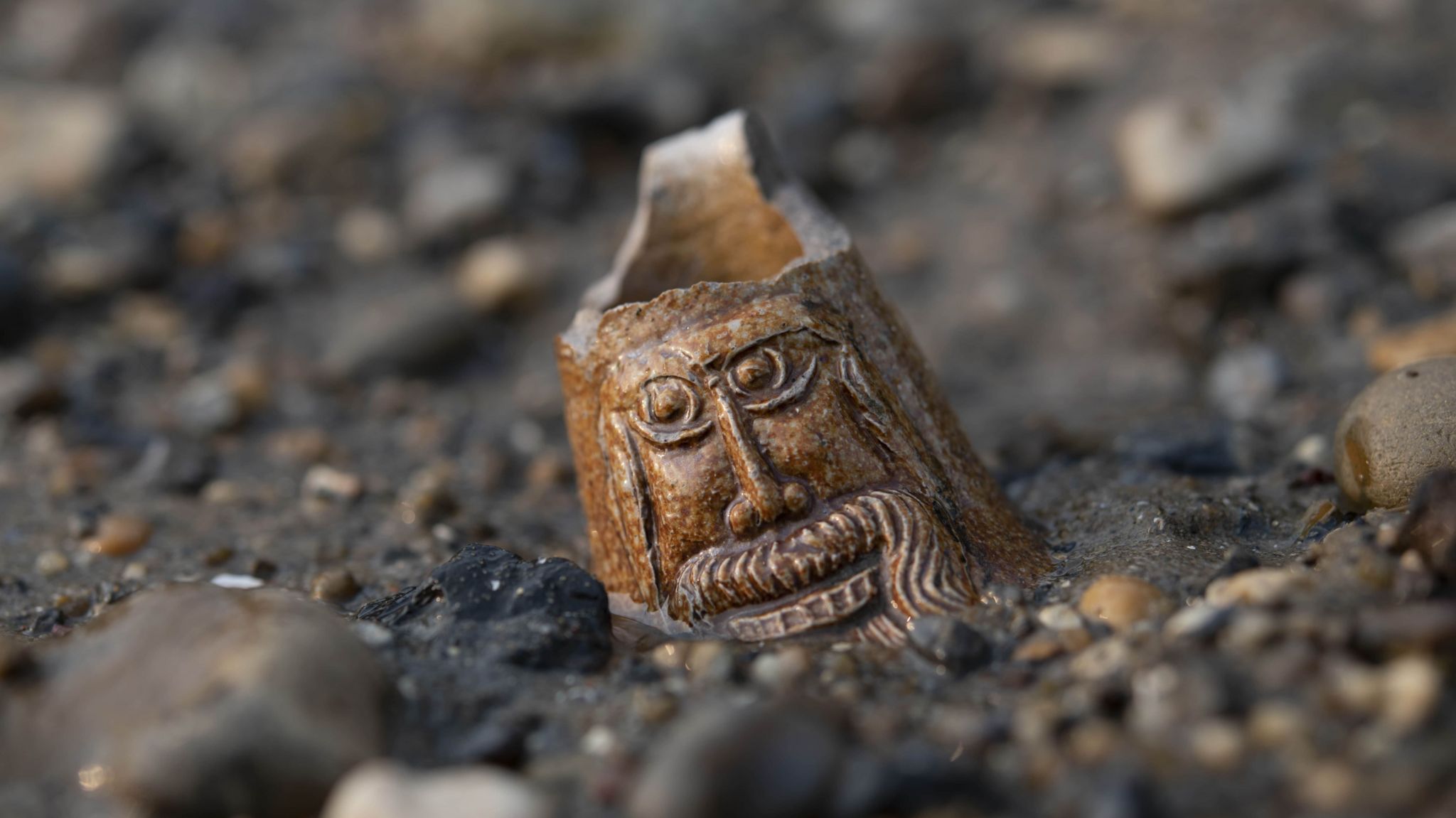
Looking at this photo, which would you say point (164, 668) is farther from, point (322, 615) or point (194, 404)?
point (194, 404)

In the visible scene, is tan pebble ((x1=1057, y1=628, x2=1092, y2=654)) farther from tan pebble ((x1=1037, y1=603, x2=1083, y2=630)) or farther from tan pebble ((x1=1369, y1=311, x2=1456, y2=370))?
tan pebble ((x1=1369, y1=311, x2=1456, y2=370))

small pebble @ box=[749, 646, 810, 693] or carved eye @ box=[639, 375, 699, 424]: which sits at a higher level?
carved eye @ box=[639, 375, 699, 424]

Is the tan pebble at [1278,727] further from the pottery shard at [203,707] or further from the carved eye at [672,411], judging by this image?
the pottery shard at [203,707]

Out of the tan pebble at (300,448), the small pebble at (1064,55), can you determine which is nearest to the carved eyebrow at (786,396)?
the tan pebble at (300,448)

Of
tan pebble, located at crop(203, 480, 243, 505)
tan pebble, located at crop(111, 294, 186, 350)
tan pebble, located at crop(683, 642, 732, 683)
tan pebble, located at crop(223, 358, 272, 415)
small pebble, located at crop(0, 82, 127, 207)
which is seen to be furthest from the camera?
small pebble, located at crop(0, 82, 127, 207)

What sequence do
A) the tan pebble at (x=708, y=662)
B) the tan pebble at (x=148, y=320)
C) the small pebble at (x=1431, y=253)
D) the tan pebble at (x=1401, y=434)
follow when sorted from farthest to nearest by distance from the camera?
the tan pebble at (x=148, y=320) < the small pebble at (x=1431, y=253) < the tan pebble at (x=1401, y=434) < the tan pebble at (x=708, y=662)

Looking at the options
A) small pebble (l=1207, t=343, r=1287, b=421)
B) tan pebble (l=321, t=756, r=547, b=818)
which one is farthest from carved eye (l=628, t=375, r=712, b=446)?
small pebble (l=1207, t=343, r=1287, b=421)
